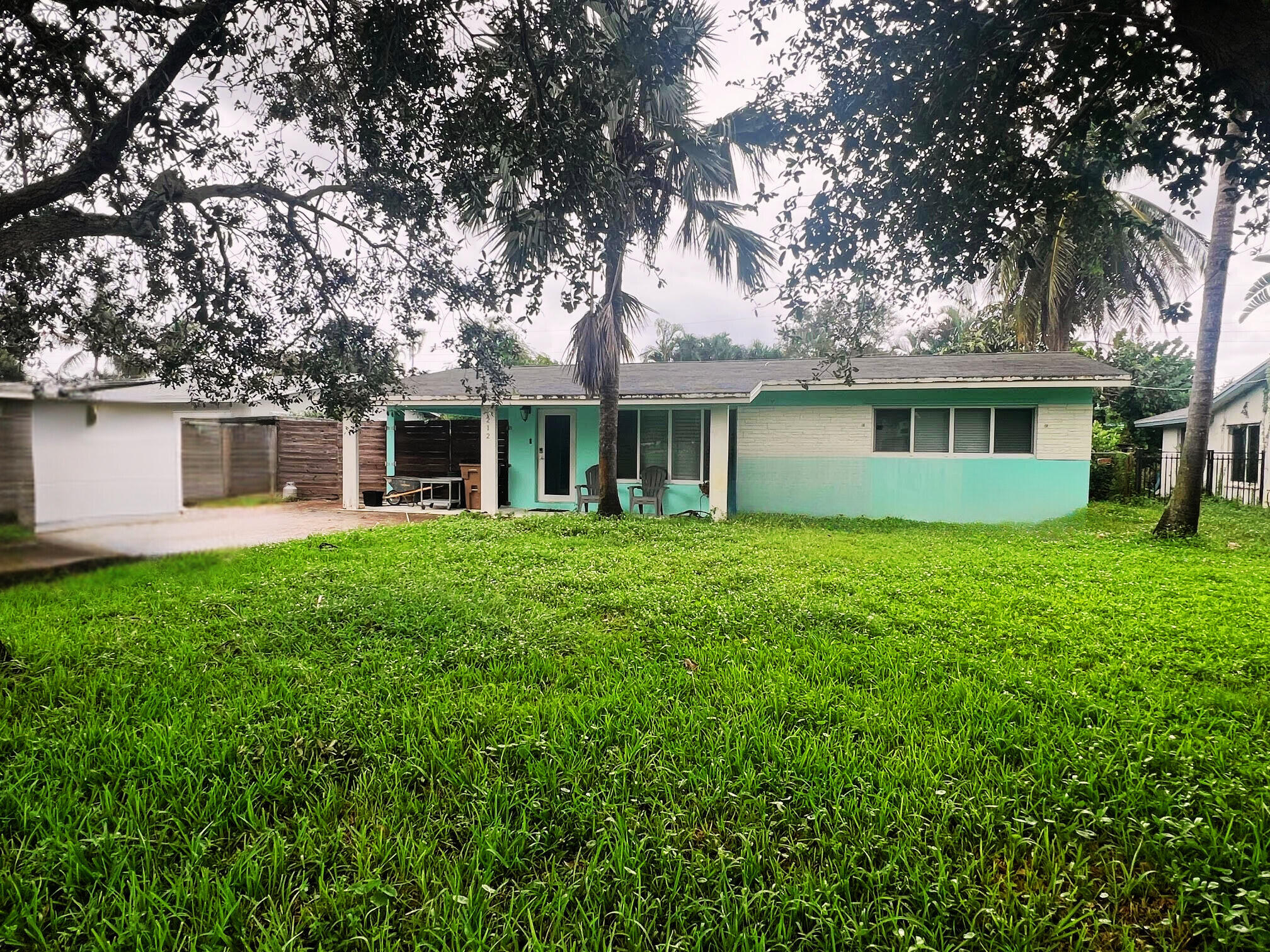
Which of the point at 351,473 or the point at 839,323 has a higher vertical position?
the point at 839,323

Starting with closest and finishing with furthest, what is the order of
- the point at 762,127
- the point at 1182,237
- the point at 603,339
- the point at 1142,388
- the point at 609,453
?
the point at 762,127, the point at 603,339, the point at 609,453, the point at 1182,237, the point at 1142,388

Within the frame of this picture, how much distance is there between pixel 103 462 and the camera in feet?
4.14

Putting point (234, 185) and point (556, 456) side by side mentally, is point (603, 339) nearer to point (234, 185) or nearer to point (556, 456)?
point (556, 456)

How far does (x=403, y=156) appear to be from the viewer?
462cm

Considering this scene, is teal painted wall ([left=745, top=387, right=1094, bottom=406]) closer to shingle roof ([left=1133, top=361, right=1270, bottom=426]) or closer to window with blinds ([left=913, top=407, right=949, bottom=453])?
window with blinds ([left=913, top=407, right=949, bottom=453])

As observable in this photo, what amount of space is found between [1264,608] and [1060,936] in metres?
5.76

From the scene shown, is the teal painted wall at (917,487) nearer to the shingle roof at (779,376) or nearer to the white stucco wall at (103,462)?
the shingle roof at (779,376)

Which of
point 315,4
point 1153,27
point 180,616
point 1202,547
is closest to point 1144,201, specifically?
point 1202,547

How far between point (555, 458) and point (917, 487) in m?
7.86

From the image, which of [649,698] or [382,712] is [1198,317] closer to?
[649,698]

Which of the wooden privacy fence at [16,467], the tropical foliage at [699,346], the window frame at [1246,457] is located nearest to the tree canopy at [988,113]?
the wooden privacy fence at [16,467]

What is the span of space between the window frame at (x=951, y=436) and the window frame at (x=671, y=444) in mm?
3429

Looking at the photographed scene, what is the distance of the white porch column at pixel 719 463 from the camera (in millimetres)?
11930

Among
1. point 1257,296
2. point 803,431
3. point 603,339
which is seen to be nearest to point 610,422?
point 603,339
